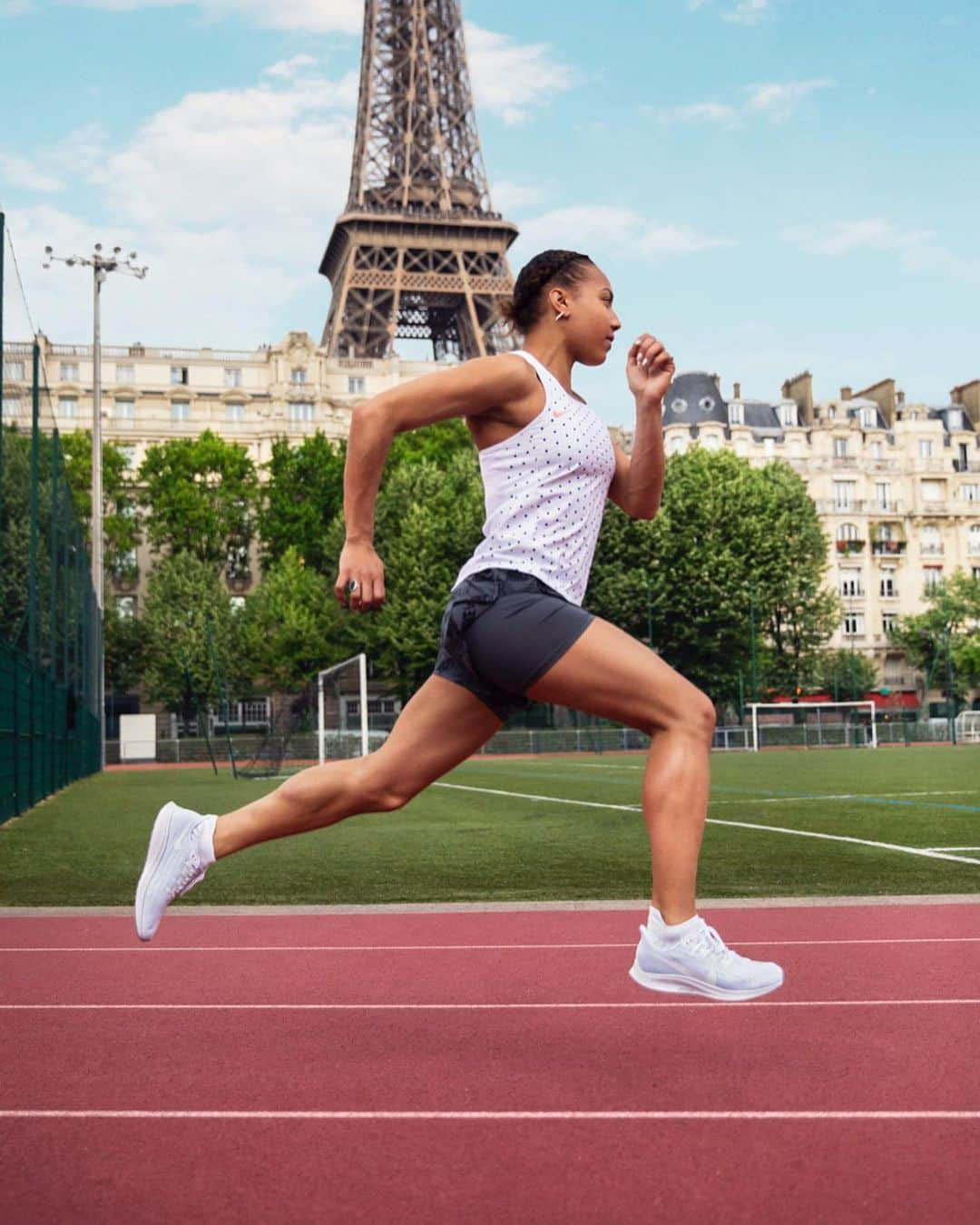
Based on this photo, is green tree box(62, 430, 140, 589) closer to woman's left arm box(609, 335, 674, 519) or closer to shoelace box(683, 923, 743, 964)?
woman's left arm box(609, 335, 674, 519)

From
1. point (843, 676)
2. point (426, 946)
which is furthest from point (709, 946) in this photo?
point (843, 676)

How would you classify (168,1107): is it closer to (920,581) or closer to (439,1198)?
(439,1198)

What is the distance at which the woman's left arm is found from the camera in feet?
14.2

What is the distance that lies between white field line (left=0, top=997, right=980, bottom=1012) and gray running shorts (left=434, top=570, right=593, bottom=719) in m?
1.15

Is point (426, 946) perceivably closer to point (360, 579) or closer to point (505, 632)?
point (505, 632)

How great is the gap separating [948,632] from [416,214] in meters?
34.5

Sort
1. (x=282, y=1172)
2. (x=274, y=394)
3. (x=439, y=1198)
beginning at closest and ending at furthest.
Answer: (x=439, y=1198)
(x=282, y=1172)
(x=274, y=394)

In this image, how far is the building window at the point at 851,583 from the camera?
276ft

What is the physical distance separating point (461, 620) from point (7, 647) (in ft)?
36.4

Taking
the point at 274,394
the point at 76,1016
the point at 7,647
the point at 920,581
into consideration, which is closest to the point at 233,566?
the point at 274,394

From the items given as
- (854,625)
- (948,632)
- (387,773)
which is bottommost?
(387,773)

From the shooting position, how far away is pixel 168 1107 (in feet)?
11.2

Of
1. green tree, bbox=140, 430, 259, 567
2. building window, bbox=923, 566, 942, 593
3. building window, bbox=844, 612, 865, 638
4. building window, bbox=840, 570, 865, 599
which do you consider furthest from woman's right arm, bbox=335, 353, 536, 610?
building window, bbox=923, 566, 942, 593

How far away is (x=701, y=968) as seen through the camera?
12.1ft
